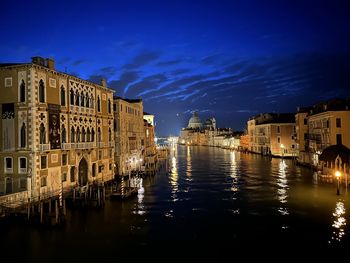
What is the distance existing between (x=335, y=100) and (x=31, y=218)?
166ft

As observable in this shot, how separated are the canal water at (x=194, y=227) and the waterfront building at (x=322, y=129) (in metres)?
15.4

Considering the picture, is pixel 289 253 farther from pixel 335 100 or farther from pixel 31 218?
pixel 335 100

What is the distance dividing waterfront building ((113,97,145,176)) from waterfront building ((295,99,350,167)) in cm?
3148

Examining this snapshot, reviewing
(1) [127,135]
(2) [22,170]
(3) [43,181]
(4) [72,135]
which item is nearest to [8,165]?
(2) [22,170]

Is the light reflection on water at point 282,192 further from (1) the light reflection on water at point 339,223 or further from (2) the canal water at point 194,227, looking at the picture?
(1) the light reflection on water at point 339,223

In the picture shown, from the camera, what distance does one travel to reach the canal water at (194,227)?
752 inches

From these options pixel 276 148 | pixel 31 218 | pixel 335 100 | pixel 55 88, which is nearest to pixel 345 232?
pixel 31 218

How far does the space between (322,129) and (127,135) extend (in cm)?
3241

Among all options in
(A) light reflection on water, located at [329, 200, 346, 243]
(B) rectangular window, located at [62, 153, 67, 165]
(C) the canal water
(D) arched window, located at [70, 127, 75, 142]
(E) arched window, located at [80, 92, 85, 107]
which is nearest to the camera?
(C) the canal water

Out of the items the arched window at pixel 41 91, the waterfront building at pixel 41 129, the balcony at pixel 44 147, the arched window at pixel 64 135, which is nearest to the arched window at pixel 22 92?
the waterfront building at pixel 41 129

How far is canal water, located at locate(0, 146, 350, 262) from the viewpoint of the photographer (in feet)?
62.7

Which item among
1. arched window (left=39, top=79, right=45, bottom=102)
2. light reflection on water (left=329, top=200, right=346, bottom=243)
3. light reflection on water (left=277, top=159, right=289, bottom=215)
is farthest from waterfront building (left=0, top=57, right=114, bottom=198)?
light reflection on water (left=329, top=200, right=346, bottom=243)

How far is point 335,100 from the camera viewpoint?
182ft

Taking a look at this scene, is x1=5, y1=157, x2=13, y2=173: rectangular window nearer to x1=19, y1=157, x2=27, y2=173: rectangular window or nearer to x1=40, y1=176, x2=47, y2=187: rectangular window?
x1=19, y1=157, x2=27, y2=173: rectangular window
